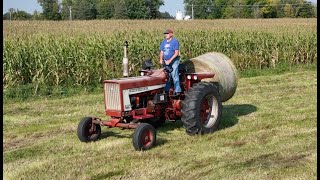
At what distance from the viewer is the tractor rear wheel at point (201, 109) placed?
25.1ft

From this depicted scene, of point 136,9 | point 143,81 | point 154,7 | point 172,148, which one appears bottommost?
point 172,148

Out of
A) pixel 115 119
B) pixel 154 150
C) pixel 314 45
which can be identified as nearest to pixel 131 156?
pixel 154 150

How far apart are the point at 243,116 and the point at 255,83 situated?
5.07 meters

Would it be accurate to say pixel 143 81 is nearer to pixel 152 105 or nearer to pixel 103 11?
pixel 152 105

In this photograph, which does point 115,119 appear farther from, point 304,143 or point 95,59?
→ point 95,59

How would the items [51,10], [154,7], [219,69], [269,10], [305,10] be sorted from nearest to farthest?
[219,69], [51,10], [305,10], [154,7], [269,10]

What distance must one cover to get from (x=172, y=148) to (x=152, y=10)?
72.3 metres

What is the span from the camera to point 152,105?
7.77 m

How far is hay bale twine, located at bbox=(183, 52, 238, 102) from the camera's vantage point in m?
8.80

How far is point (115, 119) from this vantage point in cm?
746

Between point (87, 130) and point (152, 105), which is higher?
point (152, 105)

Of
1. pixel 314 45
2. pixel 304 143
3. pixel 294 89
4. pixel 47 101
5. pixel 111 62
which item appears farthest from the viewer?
pixel 314 45

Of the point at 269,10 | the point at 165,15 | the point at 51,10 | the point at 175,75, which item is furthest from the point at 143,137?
the point at 269,10

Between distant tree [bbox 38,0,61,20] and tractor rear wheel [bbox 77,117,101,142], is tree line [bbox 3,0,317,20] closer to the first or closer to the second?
distant tree [bbox 38,0,61,20]
